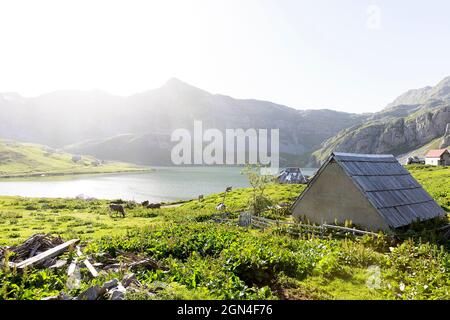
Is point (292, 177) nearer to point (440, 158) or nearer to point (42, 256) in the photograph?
point (42, 256)

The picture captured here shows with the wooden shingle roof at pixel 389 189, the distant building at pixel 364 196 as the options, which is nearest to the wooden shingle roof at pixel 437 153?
the wooden shingle roof at pixel 389 189

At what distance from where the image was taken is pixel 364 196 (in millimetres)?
22531

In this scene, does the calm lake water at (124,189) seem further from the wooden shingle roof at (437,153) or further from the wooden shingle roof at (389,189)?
the wooden shingle roof at (437,153)

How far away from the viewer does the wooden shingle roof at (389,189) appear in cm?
2214

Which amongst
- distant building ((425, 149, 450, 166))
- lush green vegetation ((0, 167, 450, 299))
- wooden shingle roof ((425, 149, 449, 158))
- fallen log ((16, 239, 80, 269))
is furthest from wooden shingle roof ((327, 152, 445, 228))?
wooden shingle roof ((425, 149, 449, 158))

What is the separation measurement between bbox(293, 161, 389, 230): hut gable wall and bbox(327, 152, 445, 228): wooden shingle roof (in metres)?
0.45

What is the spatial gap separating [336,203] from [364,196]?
2.63m

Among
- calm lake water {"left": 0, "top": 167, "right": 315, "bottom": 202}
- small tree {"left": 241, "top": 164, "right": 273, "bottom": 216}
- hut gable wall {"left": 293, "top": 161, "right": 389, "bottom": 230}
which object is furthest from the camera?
calm lake water {"left": 0, "top": 167, "right": 315, "bottom": 202}

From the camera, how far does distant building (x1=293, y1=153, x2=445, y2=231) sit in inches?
872

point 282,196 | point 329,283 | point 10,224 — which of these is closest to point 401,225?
point 329,283

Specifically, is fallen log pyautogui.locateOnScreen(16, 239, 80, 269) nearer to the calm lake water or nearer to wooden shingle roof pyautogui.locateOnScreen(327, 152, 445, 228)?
wooden shingle roof pyautogui.locateOnScreen(327, 152, 445, 228)
